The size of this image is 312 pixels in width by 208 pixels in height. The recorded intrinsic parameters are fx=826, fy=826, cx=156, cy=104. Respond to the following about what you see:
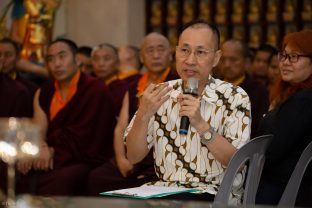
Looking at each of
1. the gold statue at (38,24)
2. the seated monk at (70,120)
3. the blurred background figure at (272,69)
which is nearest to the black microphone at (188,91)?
the seated monk at (70,120)

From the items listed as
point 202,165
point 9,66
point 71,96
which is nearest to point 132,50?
point 9,66

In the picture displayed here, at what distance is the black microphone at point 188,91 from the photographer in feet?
11.5

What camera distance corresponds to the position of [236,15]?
10.5 m

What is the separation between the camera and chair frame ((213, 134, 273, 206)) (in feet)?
11.6

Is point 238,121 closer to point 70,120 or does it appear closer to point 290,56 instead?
point 290,56

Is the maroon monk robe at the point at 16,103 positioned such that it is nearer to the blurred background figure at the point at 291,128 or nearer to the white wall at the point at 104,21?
the blurred background figure at the point at 291,128

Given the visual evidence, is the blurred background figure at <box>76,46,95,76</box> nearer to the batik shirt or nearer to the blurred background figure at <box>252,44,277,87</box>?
the blurred background figure at <box>252,44,277,87</box>

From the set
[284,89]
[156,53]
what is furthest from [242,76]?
[284,89]

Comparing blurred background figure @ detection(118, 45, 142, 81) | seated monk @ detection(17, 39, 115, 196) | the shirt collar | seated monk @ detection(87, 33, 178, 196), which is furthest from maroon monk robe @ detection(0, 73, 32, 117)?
the shirt collar

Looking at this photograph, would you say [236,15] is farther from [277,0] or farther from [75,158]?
[75,158]

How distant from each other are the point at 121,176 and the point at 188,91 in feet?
7.69

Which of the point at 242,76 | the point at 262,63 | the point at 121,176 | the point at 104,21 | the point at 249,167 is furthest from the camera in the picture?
the point at 104,21

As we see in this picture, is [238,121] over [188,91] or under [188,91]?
under

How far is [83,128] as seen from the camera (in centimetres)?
627
